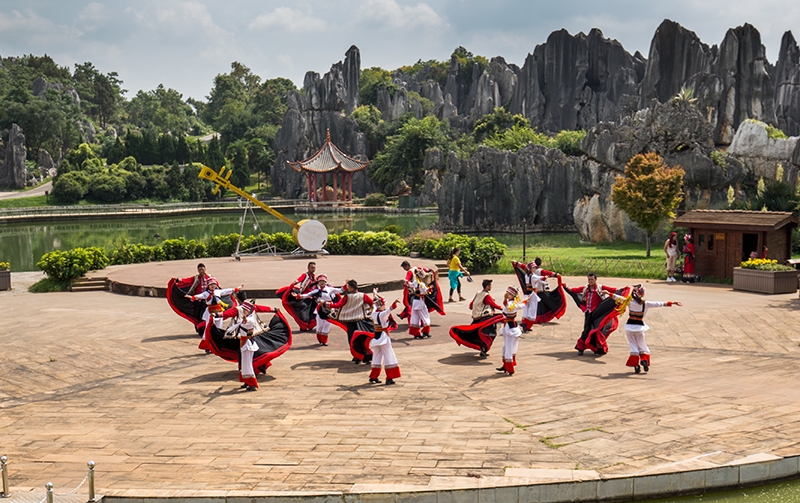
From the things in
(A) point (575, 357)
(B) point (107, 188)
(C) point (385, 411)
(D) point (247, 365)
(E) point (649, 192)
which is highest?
(B) point (107, 188)

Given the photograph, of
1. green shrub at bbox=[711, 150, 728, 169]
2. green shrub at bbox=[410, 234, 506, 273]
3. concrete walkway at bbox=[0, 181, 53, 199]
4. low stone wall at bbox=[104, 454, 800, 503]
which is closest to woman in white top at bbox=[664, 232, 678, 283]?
green shrub at bbox=[410, 234, 506, 273]

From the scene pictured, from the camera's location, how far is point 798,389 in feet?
36.6

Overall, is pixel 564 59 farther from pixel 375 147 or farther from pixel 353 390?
pixel 353 390

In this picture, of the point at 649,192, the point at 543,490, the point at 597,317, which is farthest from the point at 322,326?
the point at 649,192

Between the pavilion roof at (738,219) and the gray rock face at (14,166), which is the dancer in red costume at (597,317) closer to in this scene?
the pavilion roof at (738,219)

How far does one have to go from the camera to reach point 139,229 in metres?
55.7

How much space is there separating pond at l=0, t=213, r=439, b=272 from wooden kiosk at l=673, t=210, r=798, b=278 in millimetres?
17681

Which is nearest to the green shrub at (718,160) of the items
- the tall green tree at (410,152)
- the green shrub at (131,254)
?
the green shrub at (131,254)

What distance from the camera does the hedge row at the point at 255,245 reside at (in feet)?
77.4

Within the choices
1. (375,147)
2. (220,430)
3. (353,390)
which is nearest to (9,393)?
(220,430)

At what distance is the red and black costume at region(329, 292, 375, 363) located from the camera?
495 inches

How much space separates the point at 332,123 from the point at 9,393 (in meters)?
81.7

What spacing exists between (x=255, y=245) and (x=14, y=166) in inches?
2437

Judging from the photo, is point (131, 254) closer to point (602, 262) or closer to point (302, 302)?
point (302, 302)
